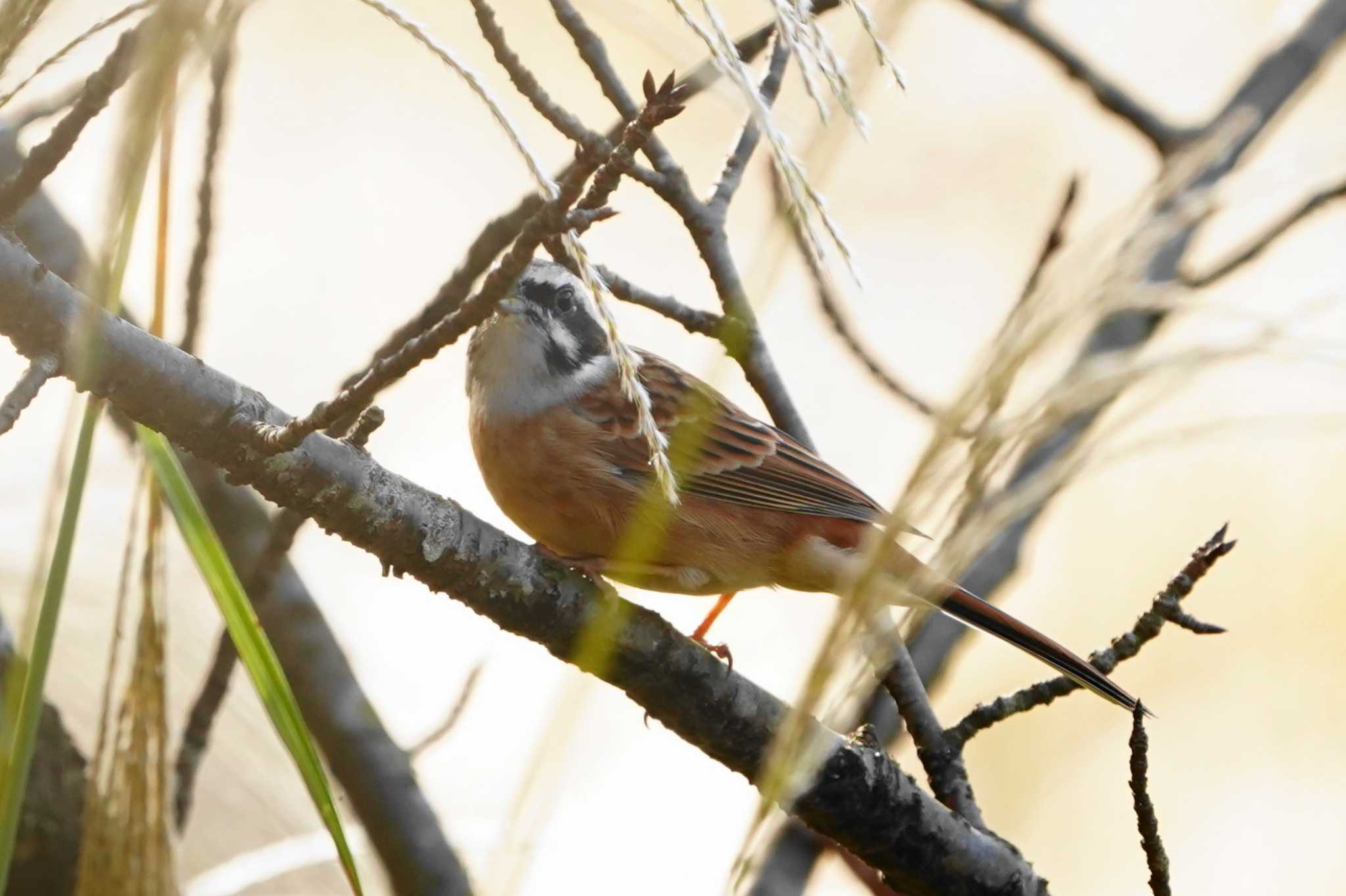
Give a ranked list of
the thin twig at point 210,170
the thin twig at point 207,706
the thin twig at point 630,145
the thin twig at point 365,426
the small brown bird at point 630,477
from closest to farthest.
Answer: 1. the thin twig at point 630,145
2. the thin twig at point 365,426
3. the thin twig at point 210,170
4. the thin twig at point 207,706
5. the small brown bird at point 630,477

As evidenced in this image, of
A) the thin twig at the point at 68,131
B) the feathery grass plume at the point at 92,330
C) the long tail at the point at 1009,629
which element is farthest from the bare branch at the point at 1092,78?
the feathery grass plume at the point at 92,330

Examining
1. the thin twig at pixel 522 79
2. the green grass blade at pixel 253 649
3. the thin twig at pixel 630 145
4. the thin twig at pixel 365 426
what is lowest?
the green grass blade at pixel 253 649

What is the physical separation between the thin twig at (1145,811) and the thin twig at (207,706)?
1344 millimetres

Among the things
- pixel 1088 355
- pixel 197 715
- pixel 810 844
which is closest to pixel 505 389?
pixel 197 715

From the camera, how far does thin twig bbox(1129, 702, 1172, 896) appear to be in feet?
4.83

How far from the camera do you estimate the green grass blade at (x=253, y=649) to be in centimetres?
100

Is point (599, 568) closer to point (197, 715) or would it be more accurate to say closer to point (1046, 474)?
point (197, 715)

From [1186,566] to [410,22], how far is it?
1.15 m

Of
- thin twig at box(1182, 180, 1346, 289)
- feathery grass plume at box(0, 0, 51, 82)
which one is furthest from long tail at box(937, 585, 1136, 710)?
feathery grass plume at box(0, 0, 51, 82)

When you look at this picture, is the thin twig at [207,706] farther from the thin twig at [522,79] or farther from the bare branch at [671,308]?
the thin twig at [522,79]

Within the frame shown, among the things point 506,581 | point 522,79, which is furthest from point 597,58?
point 506,581

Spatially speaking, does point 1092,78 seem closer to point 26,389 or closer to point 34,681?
point 26,389

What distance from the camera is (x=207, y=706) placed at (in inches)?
91.0

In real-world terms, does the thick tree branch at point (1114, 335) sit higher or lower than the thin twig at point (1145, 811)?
higher
